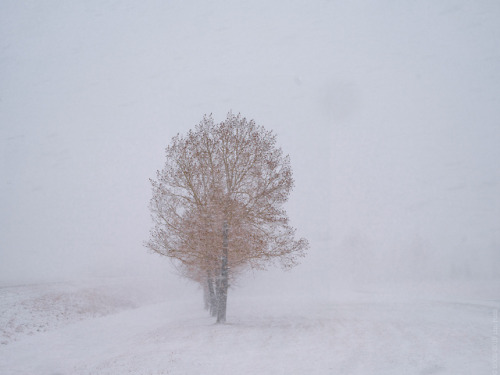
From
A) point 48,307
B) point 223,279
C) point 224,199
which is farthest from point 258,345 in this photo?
point 48,307

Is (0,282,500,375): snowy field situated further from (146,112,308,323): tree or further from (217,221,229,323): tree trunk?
(146,112,308,323): tree

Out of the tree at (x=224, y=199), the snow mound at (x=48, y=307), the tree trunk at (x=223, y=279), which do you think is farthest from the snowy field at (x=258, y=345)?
the tree at (x=224, y=199)

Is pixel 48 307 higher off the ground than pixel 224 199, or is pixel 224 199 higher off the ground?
pixel 224 199

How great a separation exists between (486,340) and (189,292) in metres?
56.3

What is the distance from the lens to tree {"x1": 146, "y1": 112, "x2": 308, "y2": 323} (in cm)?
1917

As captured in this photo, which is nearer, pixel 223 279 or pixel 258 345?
pixel 258 345

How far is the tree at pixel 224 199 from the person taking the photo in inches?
755

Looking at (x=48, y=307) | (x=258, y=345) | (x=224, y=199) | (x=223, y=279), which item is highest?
(x=224, y=199)

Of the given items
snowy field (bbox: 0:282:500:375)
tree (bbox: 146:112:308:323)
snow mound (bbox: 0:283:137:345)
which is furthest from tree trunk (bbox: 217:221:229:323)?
snow mound (bbox: 0:283:137:345)

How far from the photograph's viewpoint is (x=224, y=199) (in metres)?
19.7

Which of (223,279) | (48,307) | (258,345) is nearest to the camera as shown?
(258,345)

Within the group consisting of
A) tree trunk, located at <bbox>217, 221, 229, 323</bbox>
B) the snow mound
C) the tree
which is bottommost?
the snow mound

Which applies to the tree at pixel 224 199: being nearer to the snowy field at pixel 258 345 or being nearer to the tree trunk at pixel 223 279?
the tree trunk at pixel 223 279

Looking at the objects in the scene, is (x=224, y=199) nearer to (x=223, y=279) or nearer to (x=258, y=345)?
(x=223, y=279)
